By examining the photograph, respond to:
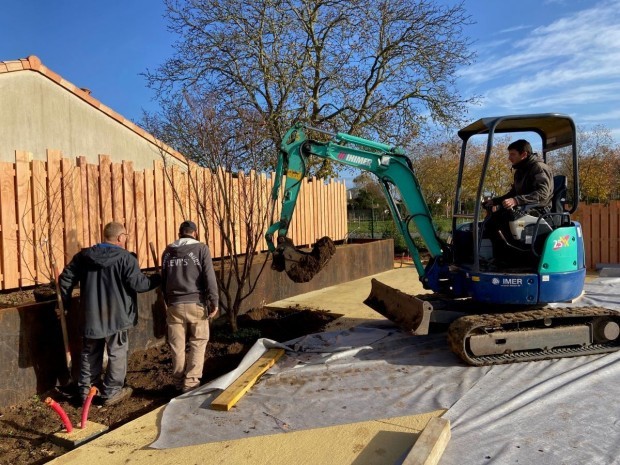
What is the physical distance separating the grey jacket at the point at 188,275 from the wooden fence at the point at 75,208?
1477mm

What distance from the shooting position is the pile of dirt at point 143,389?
12.7 feet

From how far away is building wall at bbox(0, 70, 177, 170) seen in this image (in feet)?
36.7

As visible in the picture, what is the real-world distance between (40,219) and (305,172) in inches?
128

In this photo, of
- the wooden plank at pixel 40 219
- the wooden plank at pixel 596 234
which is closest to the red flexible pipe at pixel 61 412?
the wooden plank at pixel 40 219

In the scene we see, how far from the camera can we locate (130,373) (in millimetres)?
5398

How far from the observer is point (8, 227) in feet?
18.2

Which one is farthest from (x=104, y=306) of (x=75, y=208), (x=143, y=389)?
(x=75, y=208)

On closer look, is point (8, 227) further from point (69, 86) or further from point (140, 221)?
point (69, 86)

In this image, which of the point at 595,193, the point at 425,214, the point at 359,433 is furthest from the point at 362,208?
the point at 359,433

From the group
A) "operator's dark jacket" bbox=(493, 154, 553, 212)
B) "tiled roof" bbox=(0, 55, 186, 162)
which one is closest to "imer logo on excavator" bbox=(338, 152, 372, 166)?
"operator's dark jacket" bbox=(493, 154, 553, 212)

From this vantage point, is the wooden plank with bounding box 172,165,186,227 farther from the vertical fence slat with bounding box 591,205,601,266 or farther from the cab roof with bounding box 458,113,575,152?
the vertical fence slat with bounding box 591,205,601,266

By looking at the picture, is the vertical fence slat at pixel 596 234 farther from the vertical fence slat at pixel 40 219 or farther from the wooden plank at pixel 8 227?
the wooden plank at pixel 8 227

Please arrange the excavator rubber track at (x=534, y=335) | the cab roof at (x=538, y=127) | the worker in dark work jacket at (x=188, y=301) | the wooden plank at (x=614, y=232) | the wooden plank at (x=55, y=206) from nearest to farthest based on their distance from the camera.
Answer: the worker in dark work jacket at (x=188, y=301) → the excavator rubber track at (x=534, y=335) → the cab roof at (x=538, y=127) → the wooden plank at (x=55, y=206) → the wooden plank at (x=614, y=232)

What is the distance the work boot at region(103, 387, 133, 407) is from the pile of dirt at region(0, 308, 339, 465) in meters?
0.04
